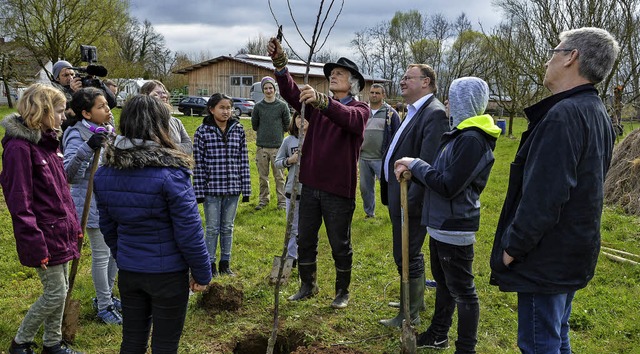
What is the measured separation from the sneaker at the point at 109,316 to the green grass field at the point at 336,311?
76mm

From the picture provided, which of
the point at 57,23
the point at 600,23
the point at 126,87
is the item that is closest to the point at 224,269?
the point at 600,23

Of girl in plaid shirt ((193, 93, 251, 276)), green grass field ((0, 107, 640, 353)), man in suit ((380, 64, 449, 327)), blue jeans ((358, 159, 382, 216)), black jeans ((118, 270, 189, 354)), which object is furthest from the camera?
blue jeans ((358, 159, 382, 216))

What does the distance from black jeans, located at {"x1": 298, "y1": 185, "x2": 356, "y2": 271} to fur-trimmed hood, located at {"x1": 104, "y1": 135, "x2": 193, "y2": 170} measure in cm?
194

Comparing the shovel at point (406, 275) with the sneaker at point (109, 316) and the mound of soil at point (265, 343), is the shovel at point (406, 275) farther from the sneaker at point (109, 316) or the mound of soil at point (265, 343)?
the sneaker at point (109, 316)

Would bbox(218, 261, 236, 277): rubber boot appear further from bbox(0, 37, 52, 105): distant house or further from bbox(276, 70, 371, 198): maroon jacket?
bbox(0, 37, 52, 105): distant house

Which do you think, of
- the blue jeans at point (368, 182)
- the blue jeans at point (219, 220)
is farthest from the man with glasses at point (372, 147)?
the blue jeans at point (219, 220)

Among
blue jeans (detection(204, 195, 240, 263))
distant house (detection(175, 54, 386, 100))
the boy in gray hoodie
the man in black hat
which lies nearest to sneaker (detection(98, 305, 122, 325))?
blue jeans (detection(204, 195, 240, 263))

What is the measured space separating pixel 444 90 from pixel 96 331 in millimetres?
37342

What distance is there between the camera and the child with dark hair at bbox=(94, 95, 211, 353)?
2.67m

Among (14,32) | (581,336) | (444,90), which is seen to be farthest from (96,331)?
(444,90)

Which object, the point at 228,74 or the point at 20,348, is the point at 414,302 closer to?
the point at 20,348

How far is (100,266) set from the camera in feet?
13.4

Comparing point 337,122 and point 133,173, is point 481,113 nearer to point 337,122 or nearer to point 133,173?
point 337,122

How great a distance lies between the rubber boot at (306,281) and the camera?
4.76 metres
